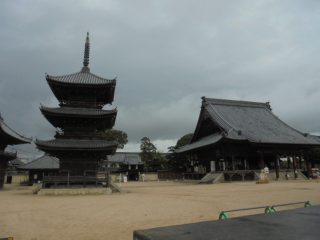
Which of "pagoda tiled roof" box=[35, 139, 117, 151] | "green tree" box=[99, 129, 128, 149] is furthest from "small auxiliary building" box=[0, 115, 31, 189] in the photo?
"green tree" box=[99, 129, 128, 149]

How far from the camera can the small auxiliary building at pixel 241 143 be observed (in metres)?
34.7

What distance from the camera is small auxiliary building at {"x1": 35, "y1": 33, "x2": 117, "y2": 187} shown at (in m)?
24.7

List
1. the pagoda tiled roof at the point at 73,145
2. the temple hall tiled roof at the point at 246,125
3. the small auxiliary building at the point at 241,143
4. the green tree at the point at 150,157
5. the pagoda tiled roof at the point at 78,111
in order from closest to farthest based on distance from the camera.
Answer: the pagoda tiled roof at the point at 73,145 < the pagoda tiled roof at the point at 78,111 < the small auxiliary building at the point at 241,143 < the temple hall tiled roof at the point at 246,125 < the green tree at the point at 150,157

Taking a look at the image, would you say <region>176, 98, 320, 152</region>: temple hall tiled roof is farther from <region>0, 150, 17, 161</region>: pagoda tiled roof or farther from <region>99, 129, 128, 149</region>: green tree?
<region>0, 150, 17, 161</region>: pagoda tiled roof

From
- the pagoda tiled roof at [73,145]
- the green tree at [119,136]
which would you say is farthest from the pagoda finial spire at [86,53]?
the green tree at [119,136]

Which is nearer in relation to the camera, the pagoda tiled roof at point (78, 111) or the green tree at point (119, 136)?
the pagoda tiled roof at point (78, 111)

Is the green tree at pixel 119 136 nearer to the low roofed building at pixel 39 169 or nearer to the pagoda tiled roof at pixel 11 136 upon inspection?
the low roofed building at pixel 39 169

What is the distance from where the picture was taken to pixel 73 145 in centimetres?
2467

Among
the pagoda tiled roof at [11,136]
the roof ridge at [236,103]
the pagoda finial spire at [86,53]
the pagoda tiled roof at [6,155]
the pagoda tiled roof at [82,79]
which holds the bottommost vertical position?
the pagoda tiled roof at [6,155]

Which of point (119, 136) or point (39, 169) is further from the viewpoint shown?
point (119, 136)

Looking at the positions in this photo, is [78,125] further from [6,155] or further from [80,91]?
[6,155]

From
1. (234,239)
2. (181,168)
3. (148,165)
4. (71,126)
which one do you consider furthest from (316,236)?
(148,165)

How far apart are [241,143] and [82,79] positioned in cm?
2078

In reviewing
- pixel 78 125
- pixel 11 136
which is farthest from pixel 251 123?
pixel 11 136
